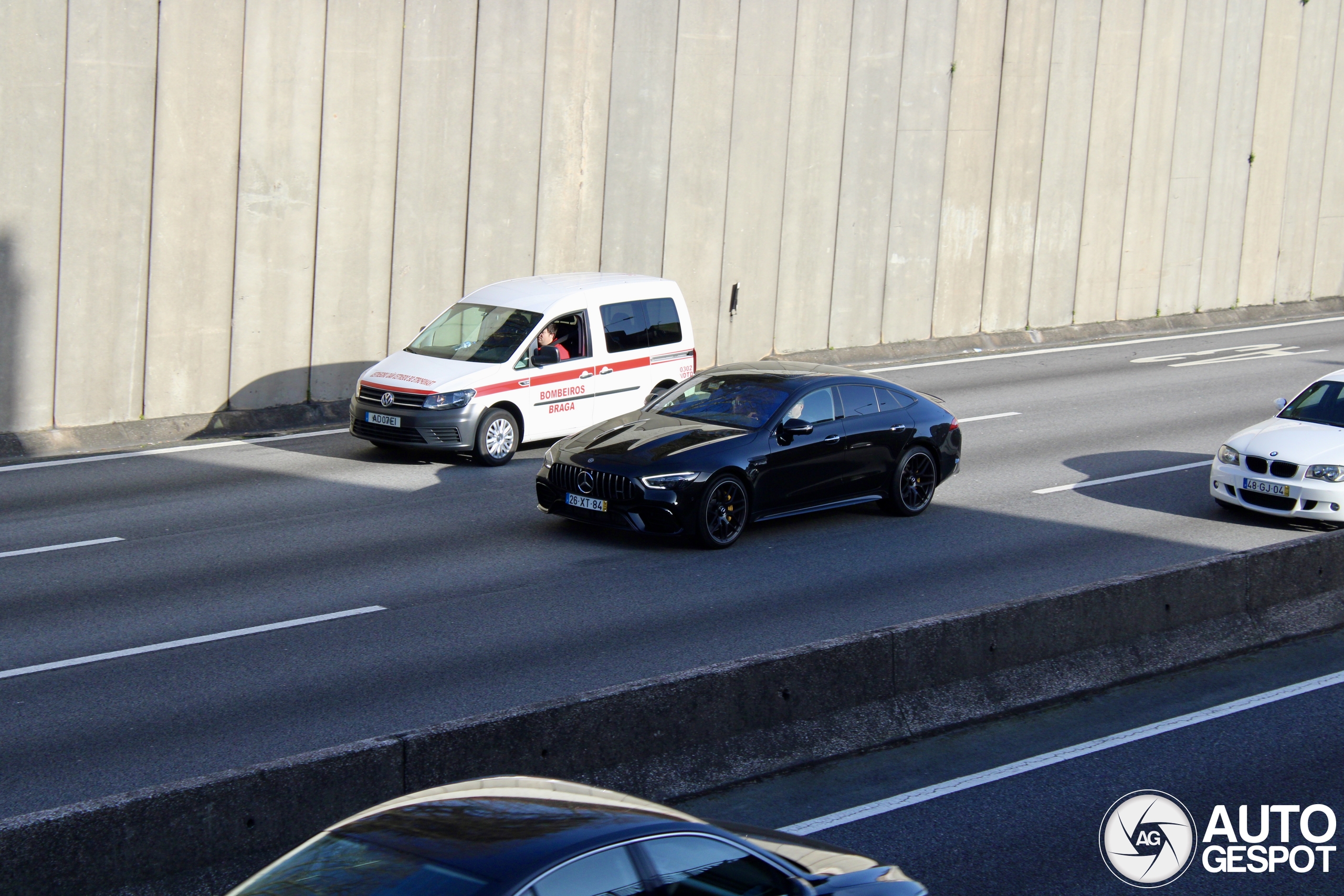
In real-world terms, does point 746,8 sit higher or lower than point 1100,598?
higher

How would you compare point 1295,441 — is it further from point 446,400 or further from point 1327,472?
point 446,400

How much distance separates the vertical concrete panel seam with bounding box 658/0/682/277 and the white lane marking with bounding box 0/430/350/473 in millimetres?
6610

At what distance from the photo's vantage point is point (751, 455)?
12961mm

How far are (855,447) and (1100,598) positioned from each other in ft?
14.1

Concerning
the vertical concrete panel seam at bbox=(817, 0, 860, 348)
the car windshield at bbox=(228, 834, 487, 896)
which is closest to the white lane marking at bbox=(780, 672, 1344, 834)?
the car windshield at bbox=(228, 834, 487, 896)

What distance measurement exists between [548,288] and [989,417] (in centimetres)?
674

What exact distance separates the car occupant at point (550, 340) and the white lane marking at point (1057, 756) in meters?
9.37

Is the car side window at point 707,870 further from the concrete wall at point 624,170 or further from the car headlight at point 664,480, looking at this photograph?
the concrete wall at point 624,170

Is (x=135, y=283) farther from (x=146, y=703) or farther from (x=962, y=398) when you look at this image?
(x=962, y=398)

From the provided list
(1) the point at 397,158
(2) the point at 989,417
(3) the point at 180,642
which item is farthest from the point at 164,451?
(2) the point at 989,417

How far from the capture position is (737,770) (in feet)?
26.3

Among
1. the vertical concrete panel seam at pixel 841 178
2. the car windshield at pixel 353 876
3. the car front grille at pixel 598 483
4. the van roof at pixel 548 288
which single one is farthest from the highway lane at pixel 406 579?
the vertical concrete panel seam at pixel 841 178

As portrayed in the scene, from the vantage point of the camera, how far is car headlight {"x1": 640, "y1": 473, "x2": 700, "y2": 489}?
12.5 m

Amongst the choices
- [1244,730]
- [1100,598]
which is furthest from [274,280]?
[1244,730]
